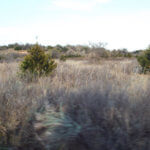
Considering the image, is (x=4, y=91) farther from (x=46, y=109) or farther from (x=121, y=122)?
(x=121, y=122)

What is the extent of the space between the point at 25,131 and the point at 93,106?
4.05 feet

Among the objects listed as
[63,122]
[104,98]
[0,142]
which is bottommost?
[0,142]

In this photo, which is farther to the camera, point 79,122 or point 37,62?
point 37,62

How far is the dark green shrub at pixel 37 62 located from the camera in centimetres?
823

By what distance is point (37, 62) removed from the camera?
8.49m

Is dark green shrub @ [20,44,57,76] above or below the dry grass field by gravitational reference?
above

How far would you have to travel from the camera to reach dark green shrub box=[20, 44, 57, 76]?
8234 mm

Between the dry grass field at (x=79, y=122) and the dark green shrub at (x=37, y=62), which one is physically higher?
the dark green shrub at (x=37, y=62)

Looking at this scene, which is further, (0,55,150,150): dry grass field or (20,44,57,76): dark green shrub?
(20,44,57,76): dark green shrub

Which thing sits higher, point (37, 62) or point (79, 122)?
point (37, 62)

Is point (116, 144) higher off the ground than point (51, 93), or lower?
lower

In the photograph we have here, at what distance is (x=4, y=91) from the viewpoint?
429cm

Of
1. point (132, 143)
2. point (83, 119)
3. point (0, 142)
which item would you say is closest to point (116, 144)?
point (132, 143)

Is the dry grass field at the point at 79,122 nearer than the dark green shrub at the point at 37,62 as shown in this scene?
Yes
